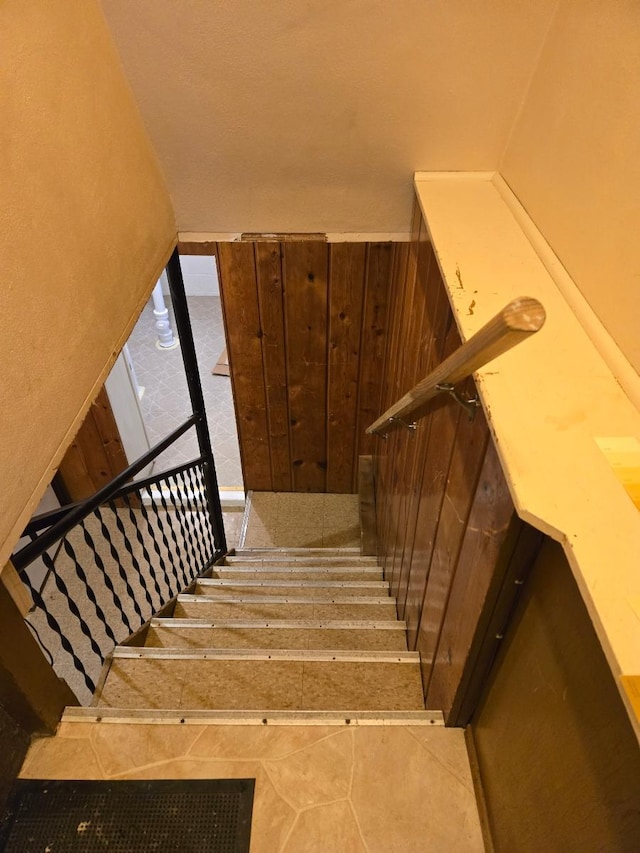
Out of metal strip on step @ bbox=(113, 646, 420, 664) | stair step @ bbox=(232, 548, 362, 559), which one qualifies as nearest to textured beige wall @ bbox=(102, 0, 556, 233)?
metal strip on step @ bbox=(113, 646, 420, 664)

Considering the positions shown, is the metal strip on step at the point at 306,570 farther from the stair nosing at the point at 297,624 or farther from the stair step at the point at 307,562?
the stair nosing at the point at 297,624

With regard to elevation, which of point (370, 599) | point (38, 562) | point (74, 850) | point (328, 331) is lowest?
point (38, 562)

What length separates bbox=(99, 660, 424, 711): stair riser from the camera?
1.74 m

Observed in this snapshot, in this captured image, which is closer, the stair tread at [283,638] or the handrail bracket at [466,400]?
the handrail bracket at [466,400]

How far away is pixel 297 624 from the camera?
2188 mm

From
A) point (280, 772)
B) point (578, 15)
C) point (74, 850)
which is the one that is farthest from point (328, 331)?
point (74, 850)

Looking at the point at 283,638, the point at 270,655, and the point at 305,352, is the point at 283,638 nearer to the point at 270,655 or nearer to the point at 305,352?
the point at 270,655

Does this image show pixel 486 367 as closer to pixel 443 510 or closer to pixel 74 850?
pixel 443 510

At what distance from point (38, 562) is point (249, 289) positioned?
2.60 metres

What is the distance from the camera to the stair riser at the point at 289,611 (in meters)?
2.38

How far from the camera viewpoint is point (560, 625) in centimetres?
86

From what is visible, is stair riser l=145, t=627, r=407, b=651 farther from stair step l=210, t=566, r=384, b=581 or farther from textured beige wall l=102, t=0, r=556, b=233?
textured beige wall l=102, t=0, r=556, b=233

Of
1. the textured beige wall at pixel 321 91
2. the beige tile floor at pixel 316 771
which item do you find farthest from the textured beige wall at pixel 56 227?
the beige tile floor at pixel 316 771

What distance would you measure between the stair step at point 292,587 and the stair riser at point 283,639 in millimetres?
420
